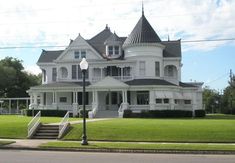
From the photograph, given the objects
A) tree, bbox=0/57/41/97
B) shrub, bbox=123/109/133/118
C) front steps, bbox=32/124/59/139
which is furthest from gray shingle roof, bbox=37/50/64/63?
front steps, bbox=32/124/59/139

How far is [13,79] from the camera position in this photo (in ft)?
316

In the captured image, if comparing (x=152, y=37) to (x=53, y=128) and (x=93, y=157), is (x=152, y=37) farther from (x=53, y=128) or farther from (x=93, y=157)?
(x=93, y=157)

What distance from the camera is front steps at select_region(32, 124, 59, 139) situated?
1175 inches

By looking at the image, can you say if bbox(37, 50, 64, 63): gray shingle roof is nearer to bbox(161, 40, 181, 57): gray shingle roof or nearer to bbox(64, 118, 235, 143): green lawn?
bbox(161, 40, 181, 57): gray shingle roof

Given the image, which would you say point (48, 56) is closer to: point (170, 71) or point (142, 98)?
point (142, 98)

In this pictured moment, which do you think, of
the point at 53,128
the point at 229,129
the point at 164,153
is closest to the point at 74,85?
the point at 53,128

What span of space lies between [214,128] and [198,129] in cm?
119

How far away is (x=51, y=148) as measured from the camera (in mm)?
23875

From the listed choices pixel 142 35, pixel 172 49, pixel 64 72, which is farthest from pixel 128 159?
pixel 172 49

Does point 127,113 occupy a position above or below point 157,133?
above

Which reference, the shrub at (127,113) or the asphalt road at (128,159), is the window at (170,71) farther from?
the asphalt road at (128,159)

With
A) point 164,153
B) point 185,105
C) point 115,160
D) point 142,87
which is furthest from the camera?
point 185,105

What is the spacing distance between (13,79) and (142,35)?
43.6 m

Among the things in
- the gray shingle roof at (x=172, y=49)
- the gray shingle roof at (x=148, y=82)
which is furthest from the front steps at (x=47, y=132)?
the gray shingle roof at (x=172, y=49)
